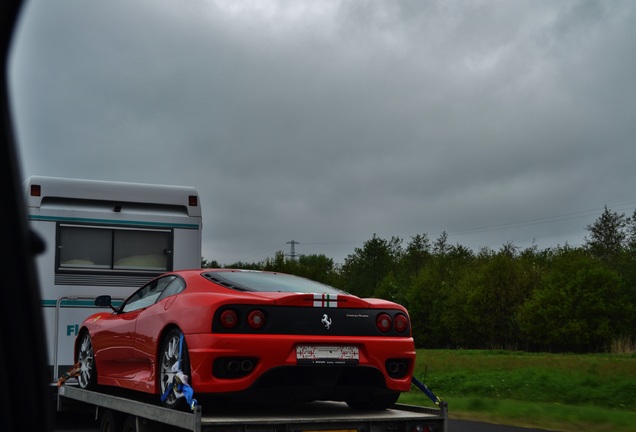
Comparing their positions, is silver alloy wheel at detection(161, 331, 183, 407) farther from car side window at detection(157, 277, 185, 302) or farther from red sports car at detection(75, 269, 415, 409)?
Answer: car side window at detection(157, 277, 185, 302)

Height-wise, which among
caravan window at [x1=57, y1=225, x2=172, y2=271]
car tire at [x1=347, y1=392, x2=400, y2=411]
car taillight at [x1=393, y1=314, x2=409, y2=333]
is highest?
caravan window at [x1=57, y1=225, x2=172, y2=271]

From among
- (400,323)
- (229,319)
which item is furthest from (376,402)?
(229,319)

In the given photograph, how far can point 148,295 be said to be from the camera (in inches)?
326

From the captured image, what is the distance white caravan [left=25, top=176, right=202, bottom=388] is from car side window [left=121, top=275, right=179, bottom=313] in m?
2.89

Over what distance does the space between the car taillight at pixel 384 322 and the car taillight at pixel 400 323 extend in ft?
0.19

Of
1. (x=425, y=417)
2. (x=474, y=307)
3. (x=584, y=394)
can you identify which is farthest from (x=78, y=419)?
(x=474, y=307)

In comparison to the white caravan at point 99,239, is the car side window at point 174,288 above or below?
below

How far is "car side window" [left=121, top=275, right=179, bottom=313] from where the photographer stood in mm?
8055

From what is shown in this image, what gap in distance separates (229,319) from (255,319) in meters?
0.19

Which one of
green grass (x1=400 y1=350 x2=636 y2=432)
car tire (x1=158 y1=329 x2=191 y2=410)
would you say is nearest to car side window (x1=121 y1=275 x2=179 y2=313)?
car tire (x1=158 y1=329 x2=191 y2=410)

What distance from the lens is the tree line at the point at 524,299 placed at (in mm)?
64375

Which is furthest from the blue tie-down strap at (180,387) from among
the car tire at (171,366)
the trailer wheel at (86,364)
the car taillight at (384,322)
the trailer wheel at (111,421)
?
the trailer wheel at (86,364)

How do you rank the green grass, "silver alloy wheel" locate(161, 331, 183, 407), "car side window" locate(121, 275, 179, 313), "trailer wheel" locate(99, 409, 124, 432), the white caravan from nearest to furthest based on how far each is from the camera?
"silver alloy wheel" locate(161, 331, 183, 407), "trailer wheel" locate(99, 409, 124, 432), "car side window" locate(121, 275, 179, 313), the white caravan, the green grass

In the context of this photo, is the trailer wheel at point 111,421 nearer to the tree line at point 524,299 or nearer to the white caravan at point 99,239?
the white caravan at point 99,239
